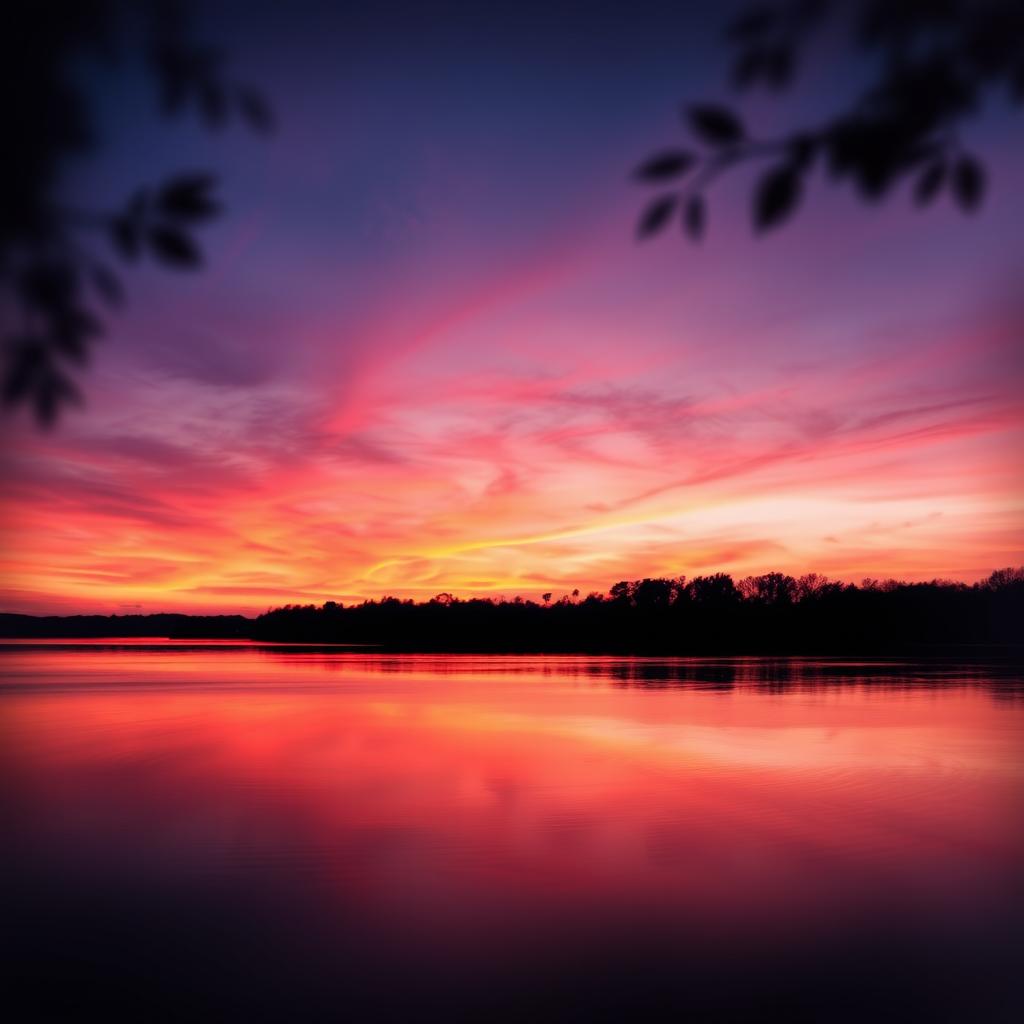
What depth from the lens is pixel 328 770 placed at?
1636 cm

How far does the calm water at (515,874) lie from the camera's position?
6715 millimetres

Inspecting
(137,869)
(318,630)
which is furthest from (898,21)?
(318,630)

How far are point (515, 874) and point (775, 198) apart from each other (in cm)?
879

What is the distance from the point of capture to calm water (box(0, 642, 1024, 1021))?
6.71m

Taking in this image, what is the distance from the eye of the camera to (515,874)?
9.55 m

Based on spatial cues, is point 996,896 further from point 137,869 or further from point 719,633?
point 719,633

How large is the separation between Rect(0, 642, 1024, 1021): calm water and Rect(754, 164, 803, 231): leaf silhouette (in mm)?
5918

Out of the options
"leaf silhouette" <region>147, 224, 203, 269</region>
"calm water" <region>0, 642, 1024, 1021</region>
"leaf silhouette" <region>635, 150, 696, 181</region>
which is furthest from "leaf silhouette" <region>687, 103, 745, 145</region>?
"calm water" <region>0, 642, 1024, 1021</region>

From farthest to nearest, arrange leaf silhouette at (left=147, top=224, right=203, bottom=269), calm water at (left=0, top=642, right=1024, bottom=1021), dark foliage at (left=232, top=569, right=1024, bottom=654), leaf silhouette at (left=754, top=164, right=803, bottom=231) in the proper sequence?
1. dark foliage at (left=232, top=569, right=1024, bottom=654)
2. calm water at (left=0, top=642, right=1024, bottom=1021)
3. leaf silhouette at (left=147, top=224, right=203, bottom=269)
4. leaf silhouette at (left=754, top=164, right=803, bottom=231)

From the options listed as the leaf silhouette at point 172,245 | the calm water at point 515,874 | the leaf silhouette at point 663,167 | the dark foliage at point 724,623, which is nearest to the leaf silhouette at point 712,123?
the leaf silhouette at point 663,167

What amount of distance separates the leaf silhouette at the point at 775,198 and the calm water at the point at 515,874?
5918 mm

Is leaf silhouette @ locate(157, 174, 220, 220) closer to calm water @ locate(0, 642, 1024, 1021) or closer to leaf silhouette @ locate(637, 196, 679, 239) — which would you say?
leaf silhouette @ locate(637, 196, 679, 239)

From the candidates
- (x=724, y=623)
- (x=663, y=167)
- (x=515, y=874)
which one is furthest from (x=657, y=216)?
(x=724, y=623)

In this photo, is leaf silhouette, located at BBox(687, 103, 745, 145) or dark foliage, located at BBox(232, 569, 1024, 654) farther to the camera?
dark foliage, located at BBox(232, 569, 1024, 654)
